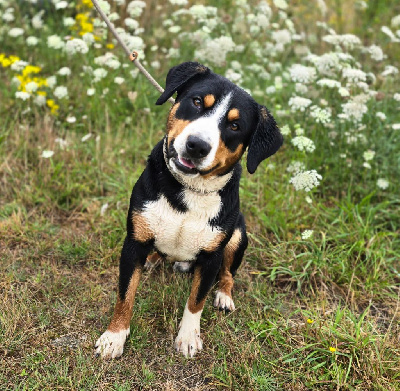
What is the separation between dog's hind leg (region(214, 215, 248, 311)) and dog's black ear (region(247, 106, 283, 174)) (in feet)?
2.18

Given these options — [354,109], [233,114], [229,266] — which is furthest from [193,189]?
[354,109]

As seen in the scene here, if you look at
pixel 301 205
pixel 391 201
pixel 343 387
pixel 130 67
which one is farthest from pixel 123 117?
pixel 343 387

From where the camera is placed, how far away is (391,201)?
4.05 metres

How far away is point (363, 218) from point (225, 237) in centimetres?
189

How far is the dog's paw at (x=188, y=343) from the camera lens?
109 inches

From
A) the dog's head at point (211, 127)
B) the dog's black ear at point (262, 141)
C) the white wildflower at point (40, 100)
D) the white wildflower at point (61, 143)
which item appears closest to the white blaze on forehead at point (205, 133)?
the dog's head at point (211, 127)

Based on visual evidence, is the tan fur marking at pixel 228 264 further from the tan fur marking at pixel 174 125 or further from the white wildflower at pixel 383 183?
the white wildflower at pixel 383 183

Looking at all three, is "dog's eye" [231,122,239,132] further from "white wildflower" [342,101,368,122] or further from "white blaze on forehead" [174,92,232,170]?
"white wildflower" [342,101,368,122]

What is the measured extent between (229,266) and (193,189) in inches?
35.0

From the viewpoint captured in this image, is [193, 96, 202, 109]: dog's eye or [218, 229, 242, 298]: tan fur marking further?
[218, 229, 242, 298]: tan fur marking

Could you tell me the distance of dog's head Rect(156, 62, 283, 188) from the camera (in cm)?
228

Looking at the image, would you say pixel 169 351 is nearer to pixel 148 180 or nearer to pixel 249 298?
pixel 249 298

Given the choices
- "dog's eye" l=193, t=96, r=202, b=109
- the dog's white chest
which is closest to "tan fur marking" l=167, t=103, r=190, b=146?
"dog's eye" l=193, t=96, r=202, b=109

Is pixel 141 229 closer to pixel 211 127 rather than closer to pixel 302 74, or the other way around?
pixel 211 127
